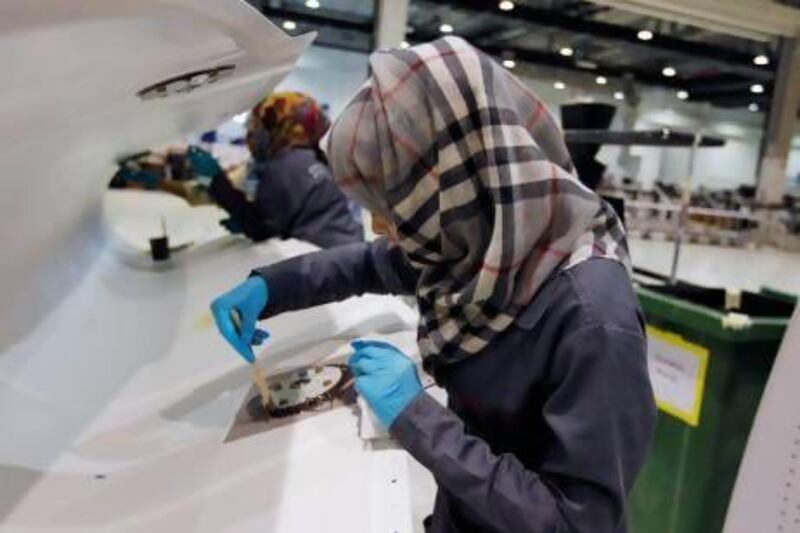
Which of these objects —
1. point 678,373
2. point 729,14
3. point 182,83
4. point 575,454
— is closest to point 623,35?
point 729,14

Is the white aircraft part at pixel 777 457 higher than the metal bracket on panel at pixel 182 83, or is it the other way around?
the metal bracket on panel at pixel 182 83

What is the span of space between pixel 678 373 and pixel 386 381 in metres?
1.12

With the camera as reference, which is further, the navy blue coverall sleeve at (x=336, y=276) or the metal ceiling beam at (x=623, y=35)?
the metal ceiling beam at (x=623, y=35)

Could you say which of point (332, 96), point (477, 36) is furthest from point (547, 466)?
point (332, 96)

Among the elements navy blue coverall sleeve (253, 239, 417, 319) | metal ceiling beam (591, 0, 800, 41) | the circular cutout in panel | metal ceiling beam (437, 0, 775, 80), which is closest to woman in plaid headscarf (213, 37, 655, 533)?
the circular cutout in panel

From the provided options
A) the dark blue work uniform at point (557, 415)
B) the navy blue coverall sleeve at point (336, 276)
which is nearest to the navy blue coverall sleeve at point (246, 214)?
the navy blue coverall sleeve at point (336, 276)

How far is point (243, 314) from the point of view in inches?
48.9

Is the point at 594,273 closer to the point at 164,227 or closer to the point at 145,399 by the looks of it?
the point at 145,399

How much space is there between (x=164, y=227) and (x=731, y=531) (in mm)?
2657

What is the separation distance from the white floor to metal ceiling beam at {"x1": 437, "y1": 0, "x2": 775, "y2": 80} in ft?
8.78

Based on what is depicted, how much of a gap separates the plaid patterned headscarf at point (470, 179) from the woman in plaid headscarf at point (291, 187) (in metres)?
1.56

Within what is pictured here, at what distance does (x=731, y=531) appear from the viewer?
1317 millimetres

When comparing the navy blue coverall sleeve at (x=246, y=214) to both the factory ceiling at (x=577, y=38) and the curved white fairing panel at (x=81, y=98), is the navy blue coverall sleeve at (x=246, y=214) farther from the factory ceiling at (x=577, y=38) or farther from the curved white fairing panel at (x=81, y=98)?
the factory ceiling at (x=577, y=38)

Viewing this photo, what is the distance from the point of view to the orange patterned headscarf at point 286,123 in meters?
2.40
